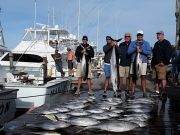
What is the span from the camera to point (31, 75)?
48.1 ft

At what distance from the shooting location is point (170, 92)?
33.5ft

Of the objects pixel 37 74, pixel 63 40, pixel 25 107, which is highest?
pixel 63 40

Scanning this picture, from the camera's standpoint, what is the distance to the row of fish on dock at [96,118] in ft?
17.2

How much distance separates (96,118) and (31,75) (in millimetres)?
9111

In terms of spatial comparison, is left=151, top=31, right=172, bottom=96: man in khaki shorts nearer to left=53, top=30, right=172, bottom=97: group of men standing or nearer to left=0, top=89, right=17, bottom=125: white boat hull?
left=53, top=30, right=172, bottom=97: group of men standing

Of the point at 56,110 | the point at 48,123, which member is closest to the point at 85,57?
the point at 56,110

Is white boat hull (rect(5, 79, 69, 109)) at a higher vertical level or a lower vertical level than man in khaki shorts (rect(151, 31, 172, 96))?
lower

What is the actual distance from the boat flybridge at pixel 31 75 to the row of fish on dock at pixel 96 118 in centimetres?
164

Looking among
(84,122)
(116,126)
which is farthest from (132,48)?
(116,126)

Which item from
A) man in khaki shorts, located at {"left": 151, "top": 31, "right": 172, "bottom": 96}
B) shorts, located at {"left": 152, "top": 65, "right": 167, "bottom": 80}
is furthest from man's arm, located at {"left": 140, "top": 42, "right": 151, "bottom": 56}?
shorts, located at {"left": 152, "top": 65, "right": 167, "bottom": 80}

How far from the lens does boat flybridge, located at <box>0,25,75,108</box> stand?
11.7 m

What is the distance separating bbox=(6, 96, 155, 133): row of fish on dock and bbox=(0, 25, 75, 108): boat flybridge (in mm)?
1637

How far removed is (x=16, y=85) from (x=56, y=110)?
205 inches

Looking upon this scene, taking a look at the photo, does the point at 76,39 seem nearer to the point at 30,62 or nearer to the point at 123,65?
the point at 30,62
